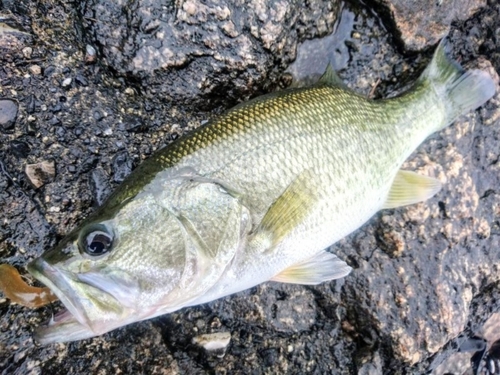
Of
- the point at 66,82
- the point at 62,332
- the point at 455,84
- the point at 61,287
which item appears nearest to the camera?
the point at 61,287

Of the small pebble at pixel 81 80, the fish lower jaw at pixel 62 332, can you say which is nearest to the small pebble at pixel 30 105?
the small pebble at pixel 81 80

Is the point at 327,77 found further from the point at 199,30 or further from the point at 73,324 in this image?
the point at 73,324

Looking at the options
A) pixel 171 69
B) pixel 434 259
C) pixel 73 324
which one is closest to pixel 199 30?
pixel 171 69

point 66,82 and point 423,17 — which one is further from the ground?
point 423,17

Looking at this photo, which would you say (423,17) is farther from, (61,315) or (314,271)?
(61,315)

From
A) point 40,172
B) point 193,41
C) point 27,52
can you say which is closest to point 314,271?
point 193,41

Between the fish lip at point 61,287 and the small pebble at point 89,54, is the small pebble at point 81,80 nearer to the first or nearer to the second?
the small pebble at point 89,54

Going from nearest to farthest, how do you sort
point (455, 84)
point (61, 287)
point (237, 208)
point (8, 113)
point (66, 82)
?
point (61, 287)
point (237, 208)
point (8, 113)
point (66, 82)
point (455, 84)
